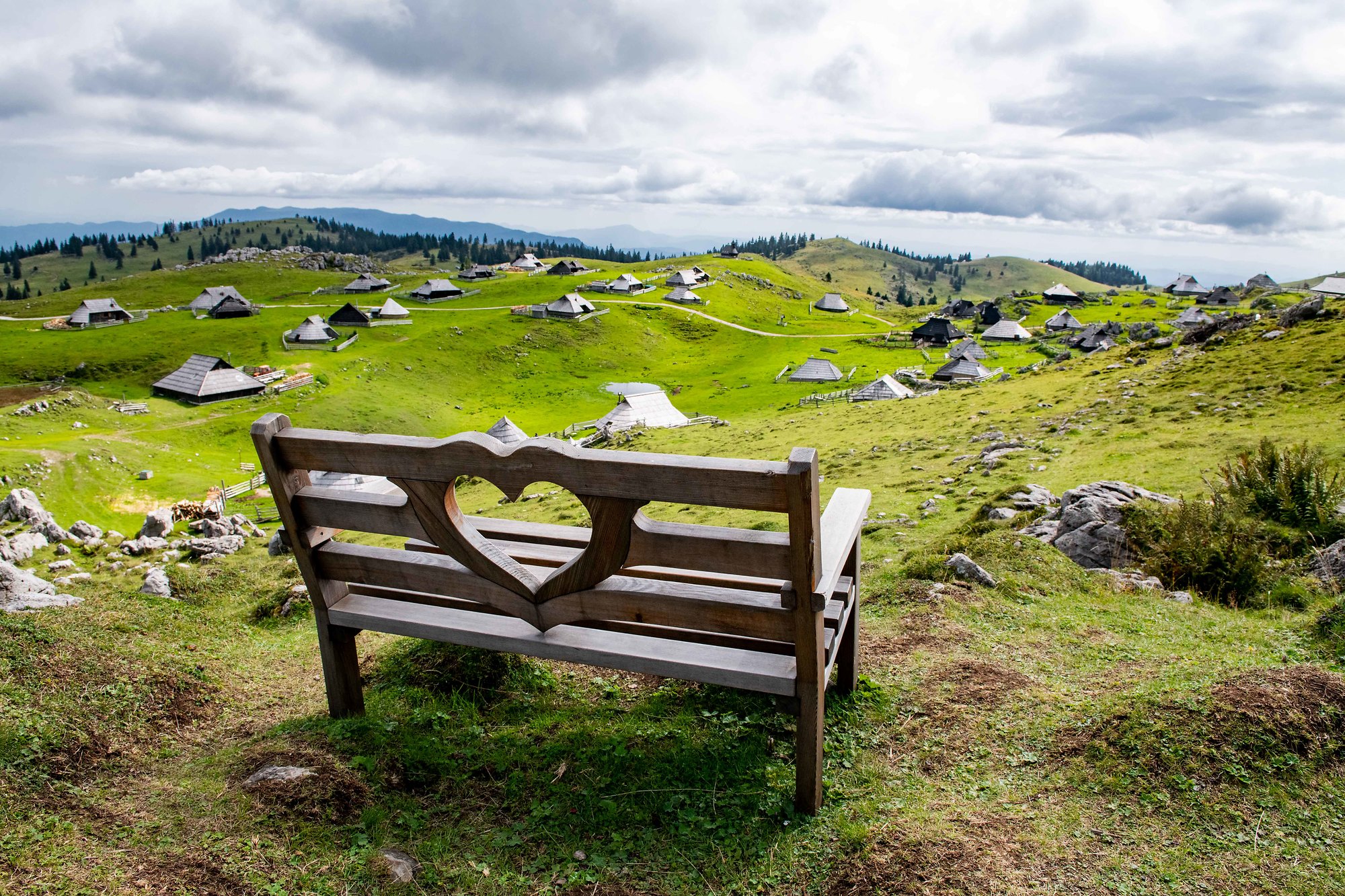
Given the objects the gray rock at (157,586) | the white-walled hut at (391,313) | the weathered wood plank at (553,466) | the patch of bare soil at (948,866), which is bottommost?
the gray rock at (157,586)

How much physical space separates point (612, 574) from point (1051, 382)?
37295 mm

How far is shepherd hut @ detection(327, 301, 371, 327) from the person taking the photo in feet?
266

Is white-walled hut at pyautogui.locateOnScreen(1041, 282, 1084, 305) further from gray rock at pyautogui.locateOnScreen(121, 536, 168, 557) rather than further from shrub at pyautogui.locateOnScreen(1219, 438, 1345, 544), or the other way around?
gray rock at pyautogui.locateOnScreen(121, 536, 168, 557)

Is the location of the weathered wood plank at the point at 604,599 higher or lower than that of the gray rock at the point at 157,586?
higher

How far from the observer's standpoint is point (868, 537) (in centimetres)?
1461

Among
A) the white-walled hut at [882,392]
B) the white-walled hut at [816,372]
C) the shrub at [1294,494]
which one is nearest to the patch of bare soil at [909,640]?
the shrub at [1294,494]

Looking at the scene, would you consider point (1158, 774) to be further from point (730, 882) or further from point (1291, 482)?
point (1291, 482)

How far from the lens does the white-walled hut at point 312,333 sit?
7256cm

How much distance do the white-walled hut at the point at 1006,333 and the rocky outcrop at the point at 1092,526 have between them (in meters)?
80.2

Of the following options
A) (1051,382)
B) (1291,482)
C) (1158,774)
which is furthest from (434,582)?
(1051,382)

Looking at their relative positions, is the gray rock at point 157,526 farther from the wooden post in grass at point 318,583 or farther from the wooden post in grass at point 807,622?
the wooden post in grass at point 807,622

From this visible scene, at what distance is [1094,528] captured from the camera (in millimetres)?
10969

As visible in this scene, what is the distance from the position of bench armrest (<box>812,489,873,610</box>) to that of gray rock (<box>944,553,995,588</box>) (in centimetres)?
311

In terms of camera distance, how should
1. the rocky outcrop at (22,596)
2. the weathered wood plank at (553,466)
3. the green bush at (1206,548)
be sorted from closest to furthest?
the weathered wood plank at (553,466)
the rocky outcrop at (22,596)
the green bush at (1206,548)
